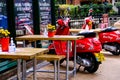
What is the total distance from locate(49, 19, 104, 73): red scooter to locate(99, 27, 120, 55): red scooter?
2.60 m

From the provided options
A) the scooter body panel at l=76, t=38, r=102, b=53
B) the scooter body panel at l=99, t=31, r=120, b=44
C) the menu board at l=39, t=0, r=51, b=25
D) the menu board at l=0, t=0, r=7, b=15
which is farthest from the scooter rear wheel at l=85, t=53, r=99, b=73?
the scooter body panel at l=99, t=31, r=120, b=44

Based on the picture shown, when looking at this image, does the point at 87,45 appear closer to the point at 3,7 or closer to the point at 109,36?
the point at 3,7

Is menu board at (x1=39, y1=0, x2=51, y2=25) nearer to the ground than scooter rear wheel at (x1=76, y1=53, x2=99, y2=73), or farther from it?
farther from it

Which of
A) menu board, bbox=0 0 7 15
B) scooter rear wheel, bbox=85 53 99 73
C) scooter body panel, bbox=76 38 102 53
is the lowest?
scooter rear wheel, bbox=85 53 99 73

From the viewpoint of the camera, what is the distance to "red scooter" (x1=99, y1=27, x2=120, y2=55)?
1212 cm

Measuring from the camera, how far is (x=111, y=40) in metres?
12.1

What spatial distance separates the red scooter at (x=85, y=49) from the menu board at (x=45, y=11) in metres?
1.63

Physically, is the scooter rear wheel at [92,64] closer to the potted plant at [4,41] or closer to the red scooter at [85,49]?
the red scooter at [85,49]

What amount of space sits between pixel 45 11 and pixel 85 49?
2391 mm

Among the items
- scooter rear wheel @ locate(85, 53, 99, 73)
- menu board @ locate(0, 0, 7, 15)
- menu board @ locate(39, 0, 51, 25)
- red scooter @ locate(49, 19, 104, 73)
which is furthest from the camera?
menu board @ locate(39, 0, 51, 25)

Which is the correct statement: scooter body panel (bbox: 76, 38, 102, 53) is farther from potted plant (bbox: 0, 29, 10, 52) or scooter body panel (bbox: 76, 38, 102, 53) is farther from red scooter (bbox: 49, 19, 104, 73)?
potted plant (bbox: 0, 29, 10, 52)

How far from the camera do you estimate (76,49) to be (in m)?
9.55

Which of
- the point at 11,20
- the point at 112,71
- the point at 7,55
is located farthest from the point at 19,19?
the point at 7,55

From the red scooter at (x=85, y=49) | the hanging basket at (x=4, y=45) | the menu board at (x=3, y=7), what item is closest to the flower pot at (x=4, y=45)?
the hanging basket at (x=4, y=45)
